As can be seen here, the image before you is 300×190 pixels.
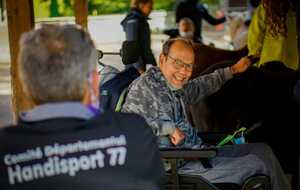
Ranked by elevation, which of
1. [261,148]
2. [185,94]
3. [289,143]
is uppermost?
[185,94]

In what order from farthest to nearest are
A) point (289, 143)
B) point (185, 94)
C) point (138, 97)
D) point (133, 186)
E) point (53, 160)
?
point (289, 143), point (185, 94), point (138, 97), point (133, 186), point (53, 160)

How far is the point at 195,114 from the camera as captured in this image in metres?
4.31

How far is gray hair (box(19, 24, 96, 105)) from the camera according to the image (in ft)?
5.44

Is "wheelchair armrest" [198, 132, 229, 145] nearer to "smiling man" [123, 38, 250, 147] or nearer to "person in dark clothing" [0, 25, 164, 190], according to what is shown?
"smiling man" [123, 38, 250, 147]

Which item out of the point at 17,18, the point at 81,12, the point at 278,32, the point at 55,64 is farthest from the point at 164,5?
the point at 55,64

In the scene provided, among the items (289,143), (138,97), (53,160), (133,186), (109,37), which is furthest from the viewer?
(109,37)

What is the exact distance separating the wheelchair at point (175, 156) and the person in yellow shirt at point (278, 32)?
4.13 feet

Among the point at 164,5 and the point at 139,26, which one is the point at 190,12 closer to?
the point at 139,26

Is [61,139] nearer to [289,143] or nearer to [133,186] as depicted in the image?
[133,186]

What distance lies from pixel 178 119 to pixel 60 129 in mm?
1469

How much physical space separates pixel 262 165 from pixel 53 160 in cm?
157

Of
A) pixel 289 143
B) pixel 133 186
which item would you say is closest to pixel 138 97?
pixel 133 186

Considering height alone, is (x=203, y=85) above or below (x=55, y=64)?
below

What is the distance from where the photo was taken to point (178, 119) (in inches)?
123
